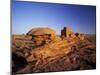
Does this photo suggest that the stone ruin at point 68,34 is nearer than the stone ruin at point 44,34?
No

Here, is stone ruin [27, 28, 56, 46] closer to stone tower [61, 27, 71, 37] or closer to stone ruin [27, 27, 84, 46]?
stone ruin [27, 27, 84, 46]

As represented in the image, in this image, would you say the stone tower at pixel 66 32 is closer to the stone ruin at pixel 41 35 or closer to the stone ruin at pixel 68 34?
the stone ruin at pixel 68 34

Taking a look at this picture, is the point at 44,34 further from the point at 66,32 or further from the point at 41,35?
the point at 66,32

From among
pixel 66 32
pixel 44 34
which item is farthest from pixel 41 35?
pixel 66 32

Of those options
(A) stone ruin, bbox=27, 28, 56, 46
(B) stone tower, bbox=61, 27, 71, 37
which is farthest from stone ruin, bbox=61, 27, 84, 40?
(A) stone ruin, bbox=27, 28, 56, 46

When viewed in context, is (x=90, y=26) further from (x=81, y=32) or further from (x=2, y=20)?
(x=2, y=20)

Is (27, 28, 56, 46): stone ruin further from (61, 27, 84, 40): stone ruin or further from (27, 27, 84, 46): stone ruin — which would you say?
(61, 27, 84, 40): stone ruin

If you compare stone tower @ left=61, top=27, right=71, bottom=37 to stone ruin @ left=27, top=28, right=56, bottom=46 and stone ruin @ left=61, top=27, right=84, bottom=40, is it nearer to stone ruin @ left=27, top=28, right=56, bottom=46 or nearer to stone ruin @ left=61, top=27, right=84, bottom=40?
stone ruin @ left=61, top=27, right=84, bottom=40

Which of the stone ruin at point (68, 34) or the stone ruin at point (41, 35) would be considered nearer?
the stone ruin at point (41, 35)

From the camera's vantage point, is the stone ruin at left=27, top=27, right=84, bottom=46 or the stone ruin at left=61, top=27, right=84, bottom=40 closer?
the stone ruin at left=27, top=27, right=84, bottom=46

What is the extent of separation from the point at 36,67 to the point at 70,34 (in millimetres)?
563

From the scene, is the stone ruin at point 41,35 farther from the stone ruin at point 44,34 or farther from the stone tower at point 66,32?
the stone tower at point 66,32

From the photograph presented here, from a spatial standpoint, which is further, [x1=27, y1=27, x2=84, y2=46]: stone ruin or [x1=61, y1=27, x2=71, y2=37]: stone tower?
[x1=61, y1=27, x2=71, y2=37]: stone tower

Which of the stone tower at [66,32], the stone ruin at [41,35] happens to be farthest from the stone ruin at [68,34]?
the stone ruin at [41,35]
